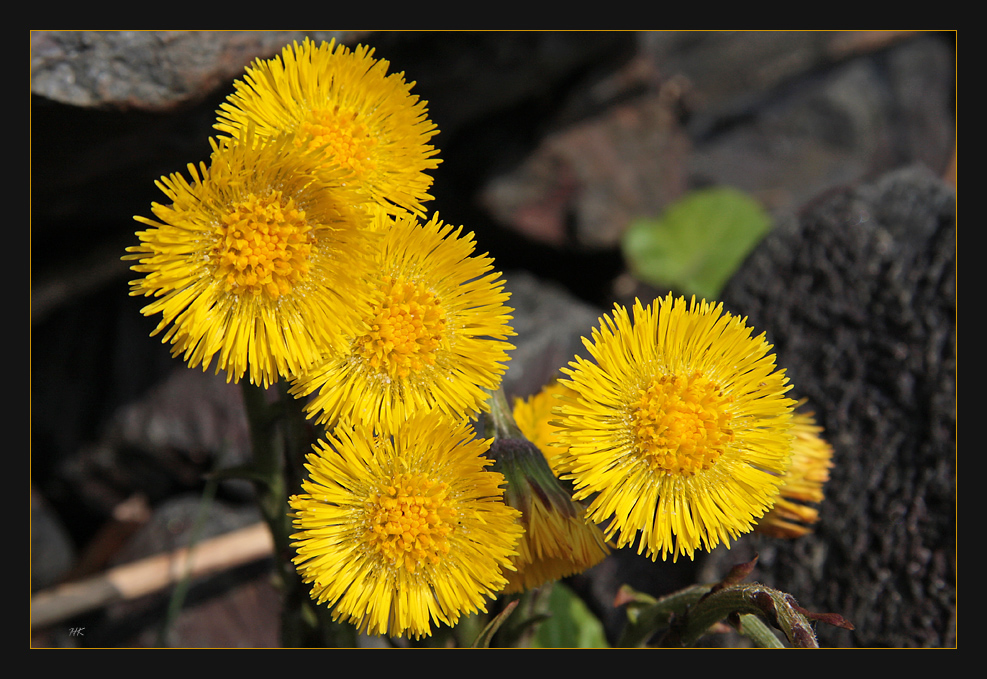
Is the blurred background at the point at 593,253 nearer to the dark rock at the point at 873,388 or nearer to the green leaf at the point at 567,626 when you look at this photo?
the dark rock at the point at 873,388

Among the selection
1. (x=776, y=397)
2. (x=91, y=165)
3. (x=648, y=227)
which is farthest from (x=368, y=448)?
(x=648, y=227)

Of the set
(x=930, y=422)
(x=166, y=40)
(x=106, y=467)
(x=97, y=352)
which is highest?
(x=166, y=40)

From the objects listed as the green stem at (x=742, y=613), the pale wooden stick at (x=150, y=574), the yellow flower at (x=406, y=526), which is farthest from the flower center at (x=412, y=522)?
the pale wooden stick at (x=150, y=574)

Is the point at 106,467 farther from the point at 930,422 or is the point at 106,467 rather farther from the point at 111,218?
the point at 930,422

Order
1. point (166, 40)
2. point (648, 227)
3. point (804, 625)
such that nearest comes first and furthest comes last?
point (804, 625), point (166, 40), point (648, 227)

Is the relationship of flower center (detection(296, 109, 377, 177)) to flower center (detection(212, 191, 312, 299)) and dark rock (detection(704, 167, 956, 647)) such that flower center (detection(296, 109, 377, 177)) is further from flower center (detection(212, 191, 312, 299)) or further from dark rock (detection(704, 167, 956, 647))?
dark rock (detection(704, 167, 956, 647))

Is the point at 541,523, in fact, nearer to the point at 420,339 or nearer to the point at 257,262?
the point at 420,339
